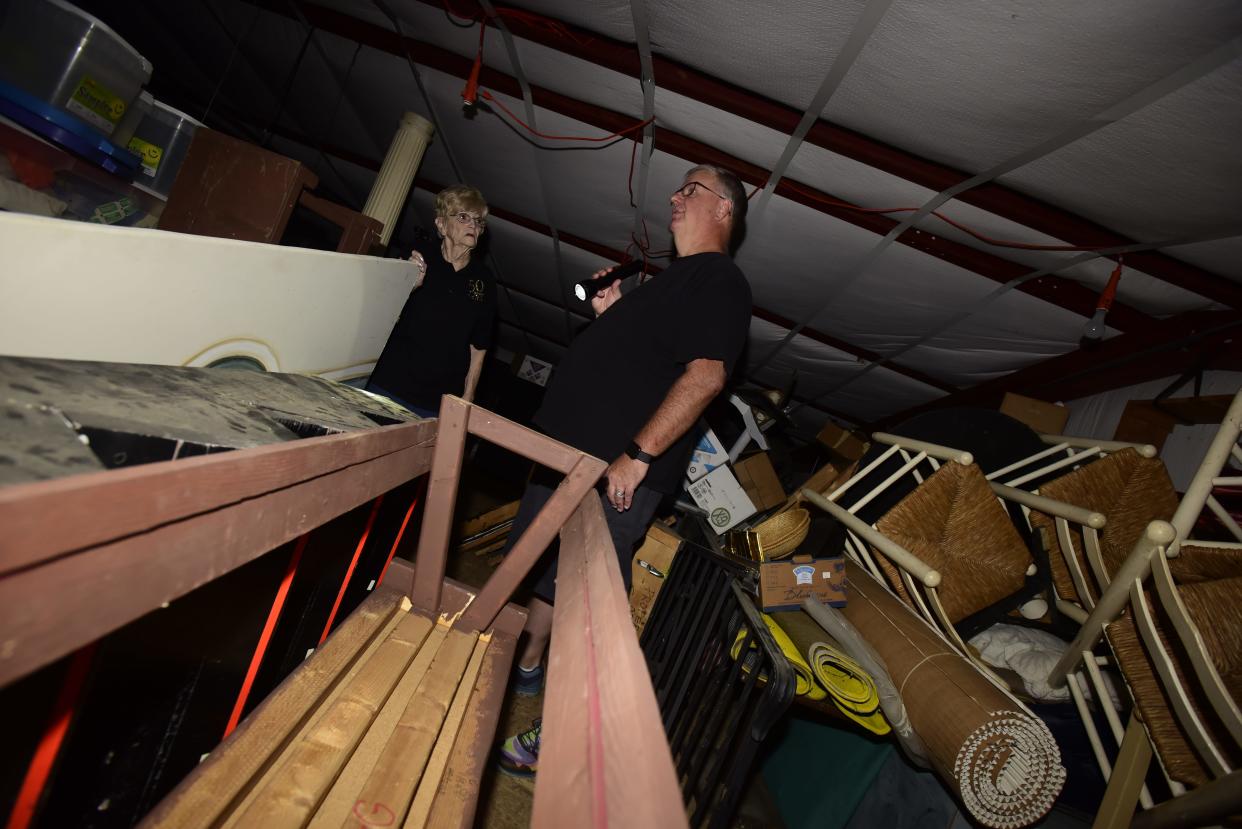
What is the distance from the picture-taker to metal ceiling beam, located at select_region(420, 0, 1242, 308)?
77.0 inches

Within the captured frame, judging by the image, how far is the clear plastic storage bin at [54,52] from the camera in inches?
61.5

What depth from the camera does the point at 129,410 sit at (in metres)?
0.52

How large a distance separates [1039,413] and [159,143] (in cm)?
454

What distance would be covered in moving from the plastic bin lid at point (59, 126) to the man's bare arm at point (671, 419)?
178 centimetres

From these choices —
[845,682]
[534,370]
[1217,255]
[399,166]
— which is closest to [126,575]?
[845,682]

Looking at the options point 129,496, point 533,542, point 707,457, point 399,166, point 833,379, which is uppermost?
point 833,379

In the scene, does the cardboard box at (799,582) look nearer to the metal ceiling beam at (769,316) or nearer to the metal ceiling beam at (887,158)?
the metal ceiling beam at (887,158)

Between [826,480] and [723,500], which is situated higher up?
[826,480]

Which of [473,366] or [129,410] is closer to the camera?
[129,410]

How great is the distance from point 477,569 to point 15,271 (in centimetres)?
253

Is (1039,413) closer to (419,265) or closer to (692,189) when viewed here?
(692,189)

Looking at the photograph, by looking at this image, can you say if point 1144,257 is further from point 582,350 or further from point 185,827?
point 185,827

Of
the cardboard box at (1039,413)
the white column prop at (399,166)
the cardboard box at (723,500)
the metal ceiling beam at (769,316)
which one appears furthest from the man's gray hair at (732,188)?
the cardboard box at (1039,413)

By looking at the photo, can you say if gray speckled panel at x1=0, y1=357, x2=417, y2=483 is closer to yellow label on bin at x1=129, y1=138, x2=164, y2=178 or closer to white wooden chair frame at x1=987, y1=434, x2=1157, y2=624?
yellow label on bin at x1=129, y1=138, x2=164, y2=178
